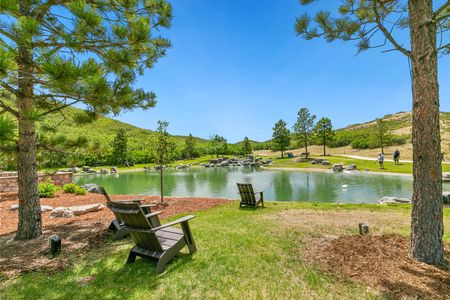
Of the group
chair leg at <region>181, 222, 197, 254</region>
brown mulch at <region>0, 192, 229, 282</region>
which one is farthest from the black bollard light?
chair leg at <region>181, 222, 197, 254</region>

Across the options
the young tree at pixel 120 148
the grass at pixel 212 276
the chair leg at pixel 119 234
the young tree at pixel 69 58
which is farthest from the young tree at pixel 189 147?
the grass at pixel 212 276

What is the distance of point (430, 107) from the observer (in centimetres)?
293

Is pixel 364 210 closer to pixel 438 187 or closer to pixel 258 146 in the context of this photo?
pixel 438 187

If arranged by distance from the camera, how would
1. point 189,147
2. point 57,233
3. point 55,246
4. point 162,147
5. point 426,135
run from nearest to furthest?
1. point 426,135
2. point 55,246
3. point 57,233
4. point 162,147
5. point 189,147

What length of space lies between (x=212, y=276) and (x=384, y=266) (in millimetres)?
2136

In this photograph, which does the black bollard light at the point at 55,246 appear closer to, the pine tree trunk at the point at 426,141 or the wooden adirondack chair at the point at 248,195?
the wooden adirondack chair at the point at 248,195

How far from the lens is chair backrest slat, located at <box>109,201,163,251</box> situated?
301cm

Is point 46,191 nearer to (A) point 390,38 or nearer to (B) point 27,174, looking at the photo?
(B) point 27,174

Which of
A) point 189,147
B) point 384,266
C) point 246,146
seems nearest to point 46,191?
point 384,266

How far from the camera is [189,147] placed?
184ft

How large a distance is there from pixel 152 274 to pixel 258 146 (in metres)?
69.3

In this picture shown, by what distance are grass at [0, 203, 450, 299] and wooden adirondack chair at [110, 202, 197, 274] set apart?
7.2 inches

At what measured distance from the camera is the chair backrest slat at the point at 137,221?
9.88 ft

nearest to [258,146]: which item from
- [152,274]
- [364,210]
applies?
[364,210]
